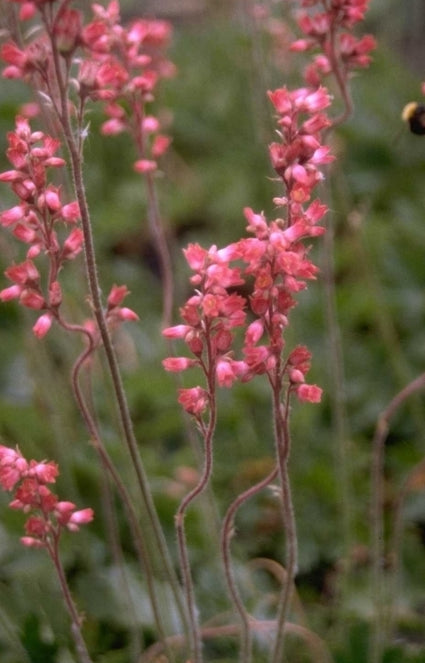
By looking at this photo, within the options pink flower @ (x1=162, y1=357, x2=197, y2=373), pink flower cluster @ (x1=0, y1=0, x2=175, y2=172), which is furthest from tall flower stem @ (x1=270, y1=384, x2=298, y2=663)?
pink flower cluster @ (x1=0, y1=0, x2=175, y2=172)

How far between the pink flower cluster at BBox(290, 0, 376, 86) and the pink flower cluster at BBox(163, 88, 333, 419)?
0.43 meters

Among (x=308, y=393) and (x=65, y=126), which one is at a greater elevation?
(x=65, y=126)

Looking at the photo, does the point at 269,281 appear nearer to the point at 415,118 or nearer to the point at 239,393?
the point at 415,118

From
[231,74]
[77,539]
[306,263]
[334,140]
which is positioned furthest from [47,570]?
[231,74]

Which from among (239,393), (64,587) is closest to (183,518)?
(64,587)

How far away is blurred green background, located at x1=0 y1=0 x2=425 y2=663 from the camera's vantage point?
232cm

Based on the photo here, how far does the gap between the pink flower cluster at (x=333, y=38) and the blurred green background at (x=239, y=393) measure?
0.63ft

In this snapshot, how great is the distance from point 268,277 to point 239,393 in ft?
6.00

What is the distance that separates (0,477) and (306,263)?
52cm

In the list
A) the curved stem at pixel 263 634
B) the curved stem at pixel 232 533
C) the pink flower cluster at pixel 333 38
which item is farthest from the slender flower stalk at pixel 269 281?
the curved stem at pixel 263 634

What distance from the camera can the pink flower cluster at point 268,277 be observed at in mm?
1143

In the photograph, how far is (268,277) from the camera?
1.14 metres

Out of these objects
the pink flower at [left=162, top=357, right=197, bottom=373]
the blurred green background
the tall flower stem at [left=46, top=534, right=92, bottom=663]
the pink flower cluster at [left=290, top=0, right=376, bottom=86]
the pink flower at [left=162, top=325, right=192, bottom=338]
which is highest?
the pink flower cluster at [left=290, top=0, right=376, bottom=86]

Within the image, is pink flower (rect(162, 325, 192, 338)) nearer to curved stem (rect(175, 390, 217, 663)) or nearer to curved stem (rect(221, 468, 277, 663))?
curved stem (rect(175, 390, 217, 663))
